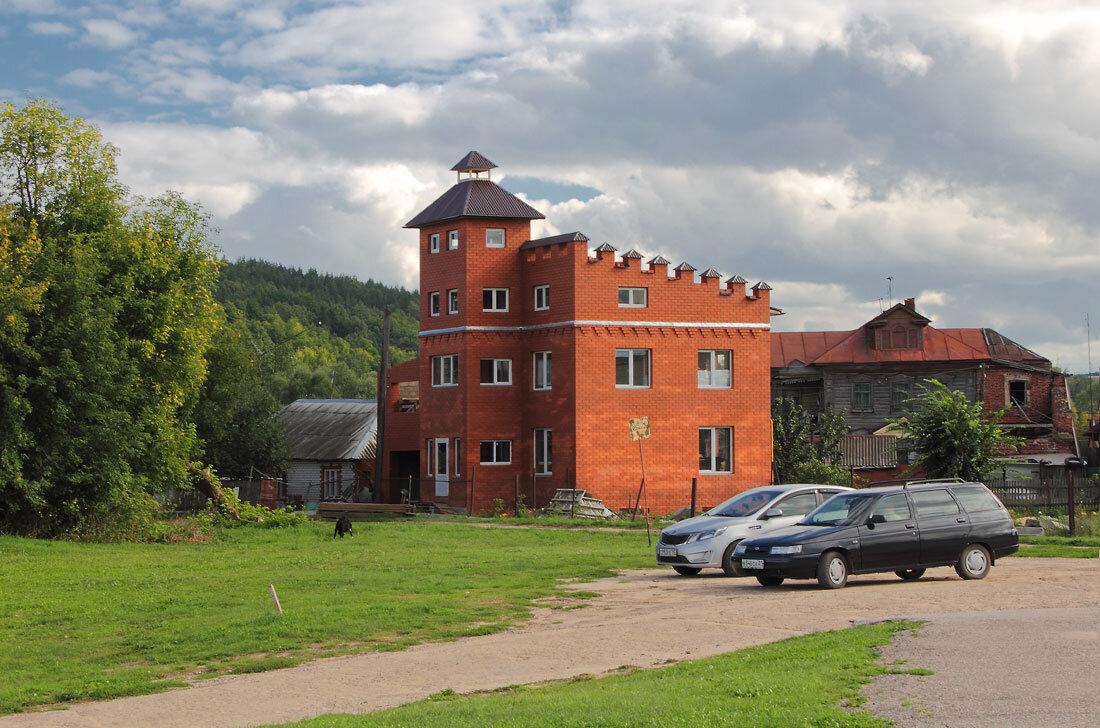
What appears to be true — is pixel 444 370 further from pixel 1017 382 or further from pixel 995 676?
pixel 995 676

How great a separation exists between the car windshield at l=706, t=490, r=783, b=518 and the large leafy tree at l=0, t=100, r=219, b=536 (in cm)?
1615

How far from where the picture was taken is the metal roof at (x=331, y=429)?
59062mm

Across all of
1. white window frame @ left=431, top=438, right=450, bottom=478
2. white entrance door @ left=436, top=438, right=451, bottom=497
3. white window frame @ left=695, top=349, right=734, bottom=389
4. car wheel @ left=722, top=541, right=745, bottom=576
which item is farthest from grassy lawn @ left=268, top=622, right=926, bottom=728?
white window frame @ left=431, top=438, right=450, bottom=478

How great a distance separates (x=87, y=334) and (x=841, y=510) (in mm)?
19207

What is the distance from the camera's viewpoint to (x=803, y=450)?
47.5m

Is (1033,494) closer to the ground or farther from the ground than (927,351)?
closer to the ground

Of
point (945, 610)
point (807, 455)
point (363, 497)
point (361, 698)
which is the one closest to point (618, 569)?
point (945, 610)

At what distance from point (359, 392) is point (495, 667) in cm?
9342

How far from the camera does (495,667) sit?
1182 centimetres

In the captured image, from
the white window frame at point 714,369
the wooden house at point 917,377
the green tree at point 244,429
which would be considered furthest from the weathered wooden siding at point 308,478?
the wooden house at point 917,377

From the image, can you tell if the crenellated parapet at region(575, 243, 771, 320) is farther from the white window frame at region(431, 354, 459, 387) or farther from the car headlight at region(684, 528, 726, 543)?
the car headlight at region(684, 528, 726, 543)

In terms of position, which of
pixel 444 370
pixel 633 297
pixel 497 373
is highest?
pixel 633 297

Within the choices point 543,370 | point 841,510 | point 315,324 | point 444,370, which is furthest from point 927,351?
point 315,324

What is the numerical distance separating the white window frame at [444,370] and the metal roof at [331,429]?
543 inches
